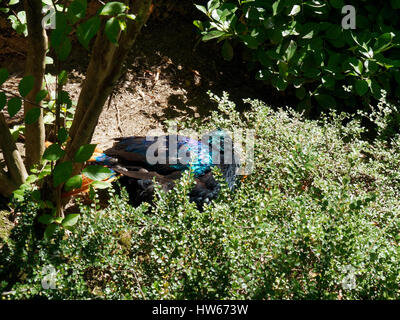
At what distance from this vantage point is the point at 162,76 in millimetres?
4605

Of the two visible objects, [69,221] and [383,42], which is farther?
[383,42]

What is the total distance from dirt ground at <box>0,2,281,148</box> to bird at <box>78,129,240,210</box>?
2.38 ft

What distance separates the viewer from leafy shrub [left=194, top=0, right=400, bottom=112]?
357cm

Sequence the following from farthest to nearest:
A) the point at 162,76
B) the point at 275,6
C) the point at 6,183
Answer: the point at 162,76
the point at 275,6
the point at 6,183

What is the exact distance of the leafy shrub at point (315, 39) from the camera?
357 centimetres

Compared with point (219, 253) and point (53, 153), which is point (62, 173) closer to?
point (53, 153)

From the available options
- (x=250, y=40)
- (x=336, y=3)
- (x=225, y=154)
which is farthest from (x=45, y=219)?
(x=336, y=3)

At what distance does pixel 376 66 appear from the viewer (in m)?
3.63

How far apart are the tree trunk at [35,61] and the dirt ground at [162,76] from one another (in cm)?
116

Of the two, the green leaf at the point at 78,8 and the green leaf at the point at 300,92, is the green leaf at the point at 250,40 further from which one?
the green leaf at the point at 78,8

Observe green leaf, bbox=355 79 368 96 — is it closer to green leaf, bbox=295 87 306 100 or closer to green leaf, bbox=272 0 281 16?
green leaf, bbox=295 87 306 100

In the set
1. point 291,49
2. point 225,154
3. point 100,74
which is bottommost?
point 225,154

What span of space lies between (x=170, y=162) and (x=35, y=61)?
3.80 feet

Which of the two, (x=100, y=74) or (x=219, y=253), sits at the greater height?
(x=100, y=74)
